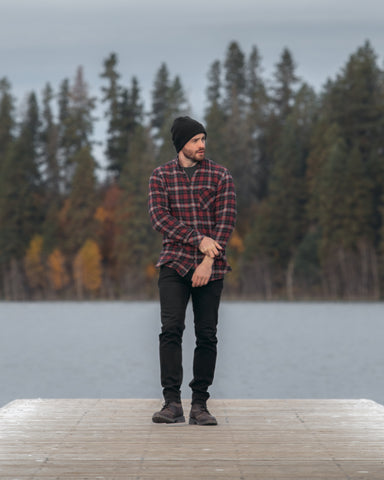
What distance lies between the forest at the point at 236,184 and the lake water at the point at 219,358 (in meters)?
11.2

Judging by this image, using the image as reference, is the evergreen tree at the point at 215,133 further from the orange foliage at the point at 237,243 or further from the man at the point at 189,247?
the man at the point at 189,247

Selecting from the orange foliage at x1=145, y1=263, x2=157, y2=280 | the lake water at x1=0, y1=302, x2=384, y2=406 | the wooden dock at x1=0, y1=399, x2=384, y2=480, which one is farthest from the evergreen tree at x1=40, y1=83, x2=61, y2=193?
the wooden dock at x1=0, y1=399, x2=384, y2=480

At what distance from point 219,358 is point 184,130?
2537cm

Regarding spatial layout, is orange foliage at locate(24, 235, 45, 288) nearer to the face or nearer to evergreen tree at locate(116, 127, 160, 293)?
evergreen tree at locate(116, 127, 160, 293)

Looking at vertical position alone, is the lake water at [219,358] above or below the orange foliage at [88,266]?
below

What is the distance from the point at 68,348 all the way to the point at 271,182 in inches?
1525

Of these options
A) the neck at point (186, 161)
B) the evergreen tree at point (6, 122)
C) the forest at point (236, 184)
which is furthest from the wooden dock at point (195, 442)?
the evergreen tree at point (6, 122)

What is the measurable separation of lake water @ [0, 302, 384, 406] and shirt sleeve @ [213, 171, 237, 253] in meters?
12.0

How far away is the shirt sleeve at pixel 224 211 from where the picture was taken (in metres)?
5.85

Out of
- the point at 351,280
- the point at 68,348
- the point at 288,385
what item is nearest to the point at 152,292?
the point at 351,280

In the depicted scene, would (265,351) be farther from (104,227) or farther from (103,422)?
(104,227)

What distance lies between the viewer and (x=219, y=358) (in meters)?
30.9

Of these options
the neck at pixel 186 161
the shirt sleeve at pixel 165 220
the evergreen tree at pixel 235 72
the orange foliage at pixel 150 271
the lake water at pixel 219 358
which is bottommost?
the lake water at pixel 219 358

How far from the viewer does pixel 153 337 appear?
40.2m
